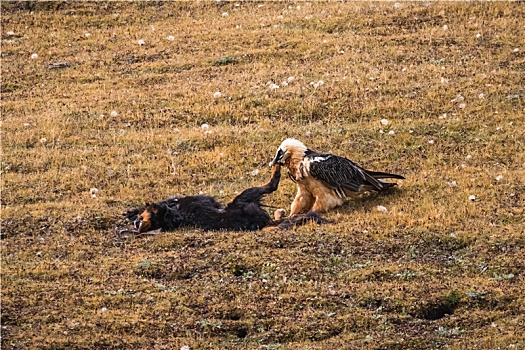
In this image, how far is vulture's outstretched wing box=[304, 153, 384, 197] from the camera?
1593 cm

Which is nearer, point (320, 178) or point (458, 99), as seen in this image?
point (320, 178)

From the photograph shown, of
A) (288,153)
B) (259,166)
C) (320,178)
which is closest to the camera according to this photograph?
(320,178)

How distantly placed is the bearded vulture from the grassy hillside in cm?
33

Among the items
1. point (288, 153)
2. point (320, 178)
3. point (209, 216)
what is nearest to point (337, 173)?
point (320, 178)

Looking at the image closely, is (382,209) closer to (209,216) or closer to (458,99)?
(209,216)

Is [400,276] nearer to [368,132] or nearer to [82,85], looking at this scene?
[368,132]

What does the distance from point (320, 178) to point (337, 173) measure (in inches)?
11.8

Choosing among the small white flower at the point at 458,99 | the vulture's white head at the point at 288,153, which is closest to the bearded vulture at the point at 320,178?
the vulture's white head at the point at 288,153

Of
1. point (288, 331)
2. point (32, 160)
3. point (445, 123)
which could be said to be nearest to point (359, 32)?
point (445, 123)

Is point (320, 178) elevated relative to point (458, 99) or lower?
lower

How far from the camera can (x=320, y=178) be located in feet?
52.3

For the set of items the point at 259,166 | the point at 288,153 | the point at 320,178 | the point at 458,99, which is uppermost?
the point at 288,153

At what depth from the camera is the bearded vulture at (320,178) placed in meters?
16.0

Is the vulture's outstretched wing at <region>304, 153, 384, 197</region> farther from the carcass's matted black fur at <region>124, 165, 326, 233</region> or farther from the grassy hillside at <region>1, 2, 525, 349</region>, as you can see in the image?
the carcass's matted black fur at <region>124, 165, 326, 233</region>
